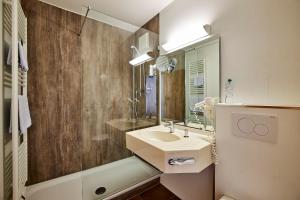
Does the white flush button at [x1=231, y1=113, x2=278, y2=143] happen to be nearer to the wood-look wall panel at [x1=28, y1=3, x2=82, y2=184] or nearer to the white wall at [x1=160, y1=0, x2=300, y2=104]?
the white wall at [x1=160, y1=0, x2=300, y2=104]

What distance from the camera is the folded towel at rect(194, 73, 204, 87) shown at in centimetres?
160

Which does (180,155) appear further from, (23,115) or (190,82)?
(23,115)

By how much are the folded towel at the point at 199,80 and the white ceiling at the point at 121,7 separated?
3.60 ft

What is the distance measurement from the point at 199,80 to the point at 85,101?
1.57 metres

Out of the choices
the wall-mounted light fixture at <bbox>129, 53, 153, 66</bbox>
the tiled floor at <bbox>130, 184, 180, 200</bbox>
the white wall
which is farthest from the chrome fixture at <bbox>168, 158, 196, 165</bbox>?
the wall-mounted light fixture at <bbox>129, 53, 153, 66</bbox>

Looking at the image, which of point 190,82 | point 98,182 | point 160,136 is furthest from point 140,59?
point 98,182

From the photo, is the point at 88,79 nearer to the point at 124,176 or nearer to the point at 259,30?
the point at 124,176

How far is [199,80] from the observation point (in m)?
1.63

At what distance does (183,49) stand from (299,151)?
139cm

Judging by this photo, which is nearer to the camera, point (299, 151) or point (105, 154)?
point (299, 151)

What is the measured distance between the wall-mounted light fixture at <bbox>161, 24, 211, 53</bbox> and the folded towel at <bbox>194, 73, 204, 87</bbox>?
0.38 m

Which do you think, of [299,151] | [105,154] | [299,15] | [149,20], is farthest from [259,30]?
[105,154]

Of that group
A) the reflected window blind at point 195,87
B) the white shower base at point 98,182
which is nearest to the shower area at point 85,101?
the white shower base at point 98,182

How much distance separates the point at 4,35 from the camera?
1.30 meters
